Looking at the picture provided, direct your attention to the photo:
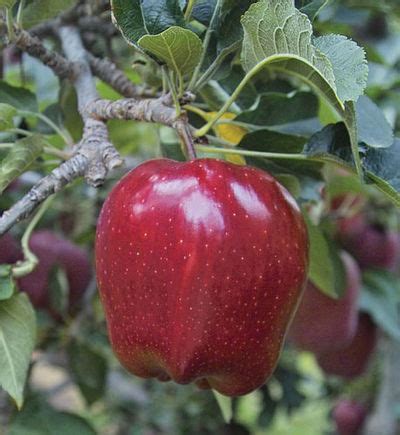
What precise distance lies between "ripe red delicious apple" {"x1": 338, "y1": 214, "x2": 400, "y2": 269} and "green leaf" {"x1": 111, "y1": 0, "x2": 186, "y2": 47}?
940 mm

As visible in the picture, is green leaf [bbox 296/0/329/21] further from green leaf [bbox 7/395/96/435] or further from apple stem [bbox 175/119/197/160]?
green leaf [bbox 7/395/96/435]

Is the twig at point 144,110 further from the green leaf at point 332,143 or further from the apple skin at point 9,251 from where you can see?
the apple skin at point 9,251

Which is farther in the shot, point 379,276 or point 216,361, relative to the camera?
point 379,276

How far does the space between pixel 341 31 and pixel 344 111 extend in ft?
2.03

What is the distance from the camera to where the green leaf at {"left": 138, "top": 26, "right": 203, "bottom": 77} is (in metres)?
0.55

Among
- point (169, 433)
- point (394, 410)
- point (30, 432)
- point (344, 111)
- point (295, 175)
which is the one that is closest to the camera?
point (344, 111)

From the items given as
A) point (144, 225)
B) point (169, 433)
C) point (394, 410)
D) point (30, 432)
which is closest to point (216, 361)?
point (144, 225)

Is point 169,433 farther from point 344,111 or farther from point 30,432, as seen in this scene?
point 344,111

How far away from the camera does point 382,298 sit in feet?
4.88

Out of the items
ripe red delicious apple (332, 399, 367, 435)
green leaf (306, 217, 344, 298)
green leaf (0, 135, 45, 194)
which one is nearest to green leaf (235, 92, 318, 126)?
green leaf (306, 217, 344, 298)

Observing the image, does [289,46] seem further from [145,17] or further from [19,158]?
[19,158]

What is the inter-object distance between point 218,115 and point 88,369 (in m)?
0.68

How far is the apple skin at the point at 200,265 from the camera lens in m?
0.57

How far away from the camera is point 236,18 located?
0.61 m
